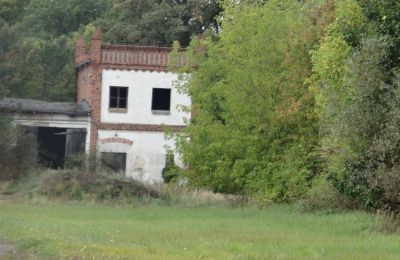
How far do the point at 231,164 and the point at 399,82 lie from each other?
49.3ft

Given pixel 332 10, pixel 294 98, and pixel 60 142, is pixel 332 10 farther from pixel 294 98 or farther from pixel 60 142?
pixel 60 142

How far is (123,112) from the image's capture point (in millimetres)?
48344

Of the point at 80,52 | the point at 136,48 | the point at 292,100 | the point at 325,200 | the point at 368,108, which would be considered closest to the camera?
the point at 368,108

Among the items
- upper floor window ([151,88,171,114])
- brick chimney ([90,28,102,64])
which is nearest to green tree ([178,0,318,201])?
upper floor window ([151,88,171,114])

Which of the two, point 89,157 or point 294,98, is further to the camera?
point 89,157

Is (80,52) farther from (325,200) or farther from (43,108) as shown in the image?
(325,200)

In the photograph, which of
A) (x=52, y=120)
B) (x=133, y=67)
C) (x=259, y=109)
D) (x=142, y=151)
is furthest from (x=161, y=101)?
(x=259, y=109)

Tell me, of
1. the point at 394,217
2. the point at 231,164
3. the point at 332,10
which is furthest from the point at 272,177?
the point at 394,217

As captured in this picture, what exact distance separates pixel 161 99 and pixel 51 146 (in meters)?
7.89

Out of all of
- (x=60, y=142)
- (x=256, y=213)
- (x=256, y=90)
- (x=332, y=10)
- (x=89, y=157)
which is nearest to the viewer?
(x=256, y=213)

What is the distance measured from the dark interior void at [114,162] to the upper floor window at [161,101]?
11.1 ft

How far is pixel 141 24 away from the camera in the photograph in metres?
60.8

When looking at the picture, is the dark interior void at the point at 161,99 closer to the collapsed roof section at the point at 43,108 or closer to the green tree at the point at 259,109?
the collapsed roof section at the point at 43,108

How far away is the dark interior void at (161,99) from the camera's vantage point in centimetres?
4866
